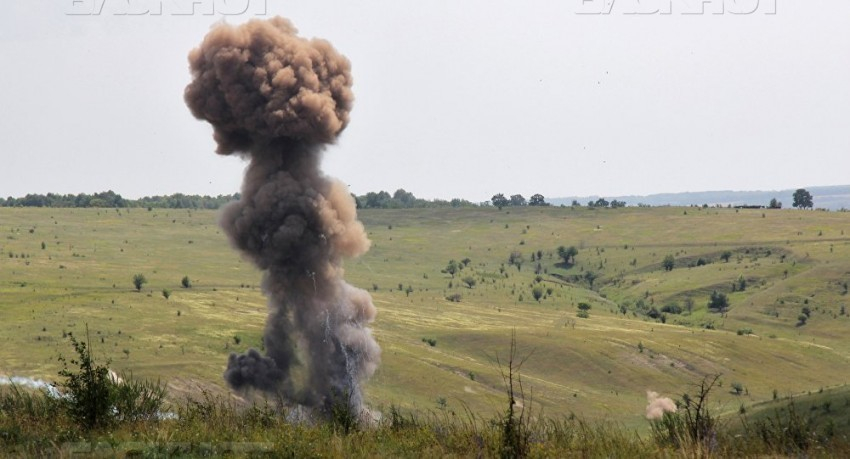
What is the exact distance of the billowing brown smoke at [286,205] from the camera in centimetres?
5800

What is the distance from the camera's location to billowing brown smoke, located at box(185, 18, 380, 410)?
190 feet

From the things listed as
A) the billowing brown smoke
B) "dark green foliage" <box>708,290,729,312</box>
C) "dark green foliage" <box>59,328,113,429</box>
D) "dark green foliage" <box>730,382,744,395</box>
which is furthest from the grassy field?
"dark green foliage" <box>59,328,113,429</box>

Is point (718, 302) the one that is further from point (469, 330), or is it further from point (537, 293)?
point (469, 330)

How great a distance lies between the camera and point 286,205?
5712 cm

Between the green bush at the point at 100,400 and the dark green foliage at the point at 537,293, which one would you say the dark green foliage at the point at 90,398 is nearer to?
the green bush at the point at 100,400

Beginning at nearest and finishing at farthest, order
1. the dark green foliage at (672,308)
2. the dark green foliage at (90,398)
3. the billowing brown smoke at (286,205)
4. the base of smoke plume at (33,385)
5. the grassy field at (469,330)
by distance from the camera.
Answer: the dark green foliage at (90,398)
the base of smoke plume at (33,385)
the billowing brown smoke at (286,205)
the grassy field at (469,330)
the dark green foliage at (672,308)

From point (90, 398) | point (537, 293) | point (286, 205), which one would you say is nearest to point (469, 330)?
point (537, 293)

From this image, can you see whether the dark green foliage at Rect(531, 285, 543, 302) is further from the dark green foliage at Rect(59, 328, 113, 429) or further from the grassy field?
the dark green foliage at Rect(59, 328, 113, 429)

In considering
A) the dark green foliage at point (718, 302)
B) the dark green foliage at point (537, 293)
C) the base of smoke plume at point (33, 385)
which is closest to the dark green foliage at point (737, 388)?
the dark green foliage at point (718, 302)

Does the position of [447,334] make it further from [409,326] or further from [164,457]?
[164,457]

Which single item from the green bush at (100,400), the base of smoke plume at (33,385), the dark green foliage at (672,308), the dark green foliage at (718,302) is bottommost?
the dark green foliage at (672,308)

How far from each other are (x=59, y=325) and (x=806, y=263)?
5809 inches

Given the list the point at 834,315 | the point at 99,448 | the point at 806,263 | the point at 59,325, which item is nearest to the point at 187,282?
the point at 59,325

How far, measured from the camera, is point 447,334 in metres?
130
